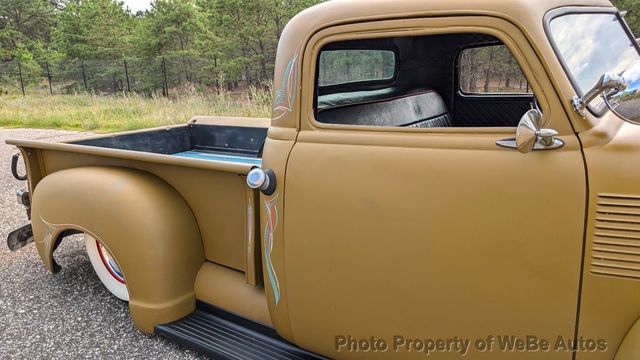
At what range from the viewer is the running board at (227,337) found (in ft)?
7.50

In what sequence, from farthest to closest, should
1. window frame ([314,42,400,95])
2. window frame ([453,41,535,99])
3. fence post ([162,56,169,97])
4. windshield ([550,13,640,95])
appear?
fence post ([162,56,169,97])
window frame ([453,41,535,99])
window frame ([314,42,400,95])
windshield ([550,13,640,95])

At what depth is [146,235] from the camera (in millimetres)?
2541

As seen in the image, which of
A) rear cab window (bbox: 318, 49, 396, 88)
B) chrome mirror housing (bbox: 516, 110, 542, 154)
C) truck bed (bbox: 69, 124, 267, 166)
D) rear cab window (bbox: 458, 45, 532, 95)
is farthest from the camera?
truck bed (bbox: 69, 124, 267, 166)

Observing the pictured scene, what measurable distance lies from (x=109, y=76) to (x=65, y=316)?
24.1m

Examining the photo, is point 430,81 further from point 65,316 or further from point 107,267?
point 65,316

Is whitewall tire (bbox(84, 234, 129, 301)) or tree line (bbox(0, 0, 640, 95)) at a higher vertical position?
tree line (bbox(0, 0, 640, 95))

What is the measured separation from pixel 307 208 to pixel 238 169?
48 centimetres

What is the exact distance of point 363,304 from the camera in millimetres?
1922

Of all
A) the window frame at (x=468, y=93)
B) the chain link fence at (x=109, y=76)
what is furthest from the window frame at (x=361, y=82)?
the chain link fence at (x=109, y=76)

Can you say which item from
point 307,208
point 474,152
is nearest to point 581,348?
point 474,152

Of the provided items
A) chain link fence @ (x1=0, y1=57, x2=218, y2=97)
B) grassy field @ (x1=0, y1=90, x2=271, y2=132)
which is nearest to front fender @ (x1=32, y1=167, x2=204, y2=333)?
grassy field @ (x1=0, y1=90, x2=271, y2=132)

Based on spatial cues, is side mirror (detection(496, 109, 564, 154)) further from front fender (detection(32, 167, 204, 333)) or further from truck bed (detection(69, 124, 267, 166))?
truck bed (detection(69, 124, 267, 166))

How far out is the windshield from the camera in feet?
5.52

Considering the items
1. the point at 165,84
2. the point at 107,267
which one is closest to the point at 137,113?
the point at 107,267
